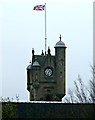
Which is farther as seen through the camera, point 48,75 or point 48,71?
point 48,71

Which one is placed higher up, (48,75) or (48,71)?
(48,71)

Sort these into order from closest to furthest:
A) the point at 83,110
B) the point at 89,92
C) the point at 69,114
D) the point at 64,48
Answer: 1. the point at 89,92
2. the point at 83,110
3. the point at 69,114
4. the point at 64,48

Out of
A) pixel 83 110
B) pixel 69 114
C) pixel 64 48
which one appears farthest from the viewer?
pixel 64 48

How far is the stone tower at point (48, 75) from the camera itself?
68.0 metres

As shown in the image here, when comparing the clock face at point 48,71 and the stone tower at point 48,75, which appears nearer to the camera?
the stone tower at point 48,75

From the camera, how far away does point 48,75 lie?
68625mm

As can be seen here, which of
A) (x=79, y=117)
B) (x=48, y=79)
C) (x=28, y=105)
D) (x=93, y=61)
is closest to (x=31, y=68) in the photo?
(x=48, y=79)

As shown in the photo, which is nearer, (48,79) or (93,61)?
(93,61)

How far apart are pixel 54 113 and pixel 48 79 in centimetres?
2071

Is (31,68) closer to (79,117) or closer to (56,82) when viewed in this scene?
(56,82)

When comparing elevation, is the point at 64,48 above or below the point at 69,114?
above

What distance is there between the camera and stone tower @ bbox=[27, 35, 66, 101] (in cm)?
6800

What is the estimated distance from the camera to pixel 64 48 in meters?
67.7

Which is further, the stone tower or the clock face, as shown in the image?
the clock face
